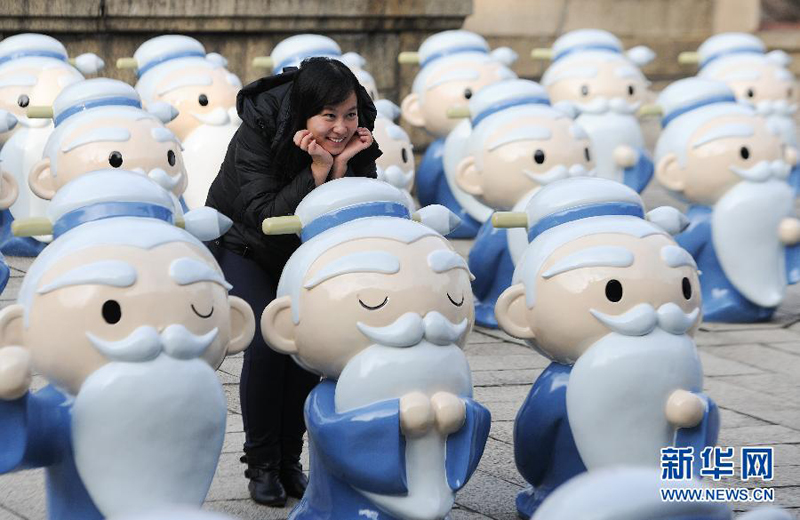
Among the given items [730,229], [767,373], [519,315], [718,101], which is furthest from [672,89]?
[519,315]

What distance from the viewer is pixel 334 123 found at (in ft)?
14.4

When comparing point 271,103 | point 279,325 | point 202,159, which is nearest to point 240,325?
point 279,325

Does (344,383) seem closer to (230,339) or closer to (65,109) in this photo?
(230,339)

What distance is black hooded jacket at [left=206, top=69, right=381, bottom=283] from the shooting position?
4.46 metres

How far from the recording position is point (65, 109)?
6.92 metres

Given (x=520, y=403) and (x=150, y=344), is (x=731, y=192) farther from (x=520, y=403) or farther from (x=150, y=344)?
(x=150, y=344)

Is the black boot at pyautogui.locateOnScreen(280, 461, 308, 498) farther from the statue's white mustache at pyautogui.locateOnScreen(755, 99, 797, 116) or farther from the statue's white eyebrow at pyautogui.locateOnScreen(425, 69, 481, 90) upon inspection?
the statue's white mustache at pyautogui.locateOnScreen(755, 99, 797, 116)

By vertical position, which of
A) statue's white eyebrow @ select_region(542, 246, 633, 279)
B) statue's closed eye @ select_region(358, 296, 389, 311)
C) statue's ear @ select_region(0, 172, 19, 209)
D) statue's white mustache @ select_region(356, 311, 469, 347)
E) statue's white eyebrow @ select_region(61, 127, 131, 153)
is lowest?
statue's ear @ select_region(0, 172, 19, 209)

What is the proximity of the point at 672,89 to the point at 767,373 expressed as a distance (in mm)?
1870

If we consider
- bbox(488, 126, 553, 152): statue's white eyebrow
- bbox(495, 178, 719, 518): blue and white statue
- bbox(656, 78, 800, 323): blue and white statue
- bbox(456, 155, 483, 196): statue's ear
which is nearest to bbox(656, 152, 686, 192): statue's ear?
bbox(656, 78, 800, 323): blue and white statue

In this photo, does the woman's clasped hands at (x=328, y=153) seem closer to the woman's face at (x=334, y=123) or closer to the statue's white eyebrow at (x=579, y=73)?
the woman's face at (x=334, y=123)

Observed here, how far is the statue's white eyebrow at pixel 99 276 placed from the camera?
367 cm

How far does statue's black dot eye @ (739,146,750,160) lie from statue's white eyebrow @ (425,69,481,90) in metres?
2.37

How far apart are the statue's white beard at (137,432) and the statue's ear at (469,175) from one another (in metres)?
3.79
